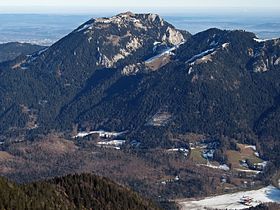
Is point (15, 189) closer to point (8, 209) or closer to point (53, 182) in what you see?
point (8, 209)

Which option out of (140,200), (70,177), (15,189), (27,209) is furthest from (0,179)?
(140,200)

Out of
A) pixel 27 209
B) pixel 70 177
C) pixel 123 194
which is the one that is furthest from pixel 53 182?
pixel 27 209

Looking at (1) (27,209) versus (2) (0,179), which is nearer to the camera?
(1) (27,209)

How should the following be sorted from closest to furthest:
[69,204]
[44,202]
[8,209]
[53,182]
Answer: [8,209] < [44,202] < [69,204] < [53,182]

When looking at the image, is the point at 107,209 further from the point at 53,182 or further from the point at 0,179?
the point at 0,179

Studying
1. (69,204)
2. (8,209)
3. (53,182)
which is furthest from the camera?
(53,182)

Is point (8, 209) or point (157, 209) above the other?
point (8, 209)
